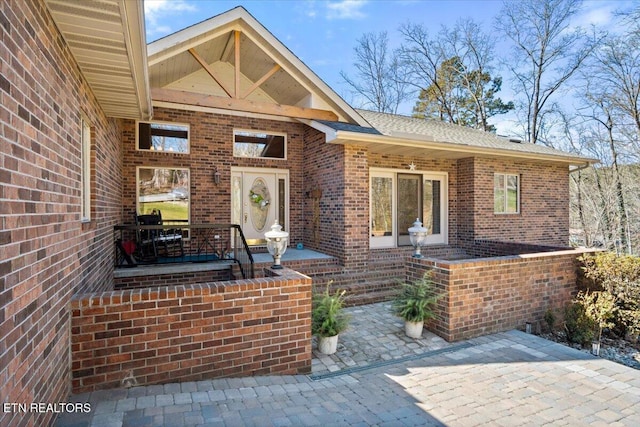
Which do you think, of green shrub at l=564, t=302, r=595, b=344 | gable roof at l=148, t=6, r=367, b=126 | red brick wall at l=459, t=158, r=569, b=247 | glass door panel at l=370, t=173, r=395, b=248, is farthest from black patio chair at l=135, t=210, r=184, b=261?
red brick wall at l=459, t=158, r=569, b=247

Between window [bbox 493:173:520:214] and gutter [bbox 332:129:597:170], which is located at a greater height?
gutter [bbox 332:129:597:170]

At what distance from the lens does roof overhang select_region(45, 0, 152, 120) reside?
268 cm

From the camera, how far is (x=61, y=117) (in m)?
2.99

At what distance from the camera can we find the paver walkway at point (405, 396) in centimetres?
296

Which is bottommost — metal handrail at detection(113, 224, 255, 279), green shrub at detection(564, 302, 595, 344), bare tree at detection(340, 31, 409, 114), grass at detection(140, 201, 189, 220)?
green shrub at detection(564, 302, 595, 344)

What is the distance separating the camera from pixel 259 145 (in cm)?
900

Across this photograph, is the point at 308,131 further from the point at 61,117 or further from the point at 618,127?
the point at 618,127

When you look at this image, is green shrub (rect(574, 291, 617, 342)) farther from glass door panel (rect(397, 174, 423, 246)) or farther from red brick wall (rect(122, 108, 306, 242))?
red brick wall (rect(122, 108, 306, 242))

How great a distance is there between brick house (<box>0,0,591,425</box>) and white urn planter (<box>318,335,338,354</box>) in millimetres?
540

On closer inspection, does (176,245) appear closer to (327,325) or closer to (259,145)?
(259,145)

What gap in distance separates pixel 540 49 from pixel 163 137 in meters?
22.8

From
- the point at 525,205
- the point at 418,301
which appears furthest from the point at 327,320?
the point at 525,205

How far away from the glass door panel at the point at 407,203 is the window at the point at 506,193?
2.23 meters

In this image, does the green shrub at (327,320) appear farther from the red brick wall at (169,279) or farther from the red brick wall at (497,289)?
the red brick wall at (169,279)
